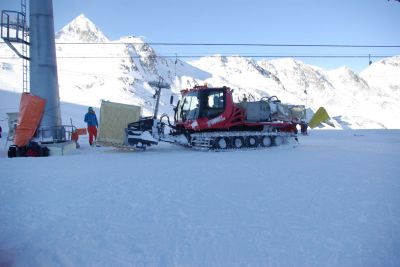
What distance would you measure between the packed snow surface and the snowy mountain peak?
14561 cm

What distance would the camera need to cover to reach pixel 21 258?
3.06 m

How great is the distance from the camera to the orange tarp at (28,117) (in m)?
11.9

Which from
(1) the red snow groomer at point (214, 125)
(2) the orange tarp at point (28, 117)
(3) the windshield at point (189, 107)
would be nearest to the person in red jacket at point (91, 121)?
(2) the orange tarp at point (28, 117)

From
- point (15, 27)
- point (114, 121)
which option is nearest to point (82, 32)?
point (15, 27)

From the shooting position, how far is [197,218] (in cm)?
406

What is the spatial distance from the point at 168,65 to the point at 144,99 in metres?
59.2

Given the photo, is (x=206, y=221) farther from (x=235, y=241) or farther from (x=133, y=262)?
(x=133, y=262)

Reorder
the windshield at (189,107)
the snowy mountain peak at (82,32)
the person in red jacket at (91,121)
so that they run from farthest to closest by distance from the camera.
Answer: the snowy mountain peak at (82,32) < the person in red jacket at (91,121) < the windshield at (189,107)

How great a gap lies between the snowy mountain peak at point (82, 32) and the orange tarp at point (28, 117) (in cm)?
13749

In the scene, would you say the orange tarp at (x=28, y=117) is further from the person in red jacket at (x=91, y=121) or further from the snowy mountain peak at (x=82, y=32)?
the snowy mountain peak at (x=82, y=32)

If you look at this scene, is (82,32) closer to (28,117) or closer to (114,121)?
(28,117)

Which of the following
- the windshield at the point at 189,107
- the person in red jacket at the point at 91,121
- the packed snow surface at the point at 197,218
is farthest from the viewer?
the person in red jacket at the point at 91,121

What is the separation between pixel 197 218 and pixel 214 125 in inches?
336

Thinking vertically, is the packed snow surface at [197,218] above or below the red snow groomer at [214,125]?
below
